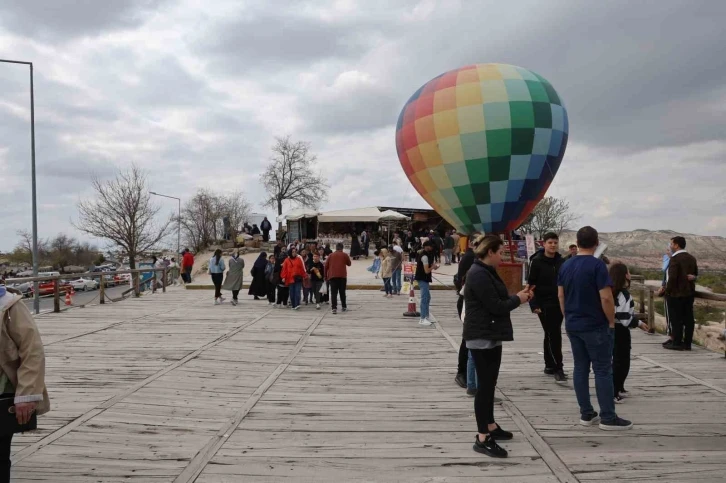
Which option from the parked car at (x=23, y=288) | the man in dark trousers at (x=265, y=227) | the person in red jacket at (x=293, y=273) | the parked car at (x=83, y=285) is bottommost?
the parked car at (x=83, y=285)

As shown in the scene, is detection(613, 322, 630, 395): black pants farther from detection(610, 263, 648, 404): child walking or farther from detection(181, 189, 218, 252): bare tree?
detection(181, 189, 218, 252): bare tree

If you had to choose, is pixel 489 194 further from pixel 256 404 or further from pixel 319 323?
pixel 256 404

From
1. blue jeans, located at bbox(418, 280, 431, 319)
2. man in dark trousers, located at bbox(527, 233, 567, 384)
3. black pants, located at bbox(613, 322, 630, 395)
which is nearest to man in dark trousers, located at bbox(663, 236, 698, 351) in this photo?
man in dark trousers, located at bbox(527, 233, 567, 384)

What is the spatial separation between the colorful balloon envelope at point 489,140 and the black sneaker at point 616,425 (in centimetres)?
1047

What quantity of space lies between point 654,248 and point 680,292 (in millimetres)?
35618

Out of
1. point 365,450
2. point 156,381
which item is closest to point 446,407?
point 365,450

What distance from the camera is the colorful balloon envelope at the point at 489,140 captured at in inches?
567

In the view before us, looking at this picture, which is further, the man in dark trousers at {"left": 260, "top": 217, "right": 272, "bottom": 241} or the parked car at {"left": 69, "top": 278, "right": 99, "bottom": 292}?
the parked car at {"left": 69, "top": 278, "right": 99, "bottom": 292}

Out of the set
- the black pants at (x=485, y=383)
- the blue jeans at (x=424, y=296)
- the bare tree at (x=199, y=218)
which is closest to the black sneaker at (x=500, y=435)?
the black pants at (x=485, y=383)

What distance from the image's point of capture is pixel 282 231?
137 ft

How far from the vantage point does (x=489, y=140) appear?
14359 millimetres

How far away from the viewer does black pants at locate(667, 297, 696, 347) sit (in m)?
8.25

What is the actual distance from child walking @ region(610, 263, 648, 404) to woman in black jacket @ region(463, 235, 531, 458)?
70.9 inches

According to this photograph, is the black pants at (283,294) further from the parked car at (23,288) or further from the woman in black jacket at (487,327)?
the woman in black jacket at (487,327)
